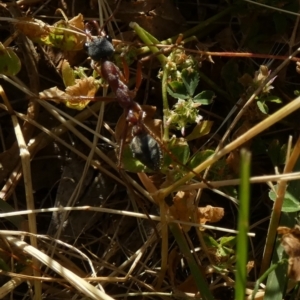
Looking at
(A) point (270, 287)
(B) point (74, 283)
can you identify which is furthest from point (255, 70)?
(B) point (74, 283)

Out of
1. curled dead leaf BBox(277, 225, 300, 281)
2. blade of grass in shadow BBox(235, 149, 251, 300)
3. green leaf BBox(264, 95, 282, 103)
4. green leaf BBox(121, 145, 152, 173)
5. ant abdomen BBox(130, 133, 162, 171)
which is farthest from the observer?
green leaf BBox(264, 95, 282, 103)

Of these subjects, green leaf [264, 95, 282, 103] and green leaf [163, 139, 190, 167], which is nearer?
green leaf [163, 139, 190, 167]

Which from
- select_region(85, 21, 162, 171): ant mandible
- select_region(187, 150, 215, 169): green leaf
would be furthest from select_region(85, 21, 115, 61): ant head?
select_region(187, 150, 215, 169): green leaf

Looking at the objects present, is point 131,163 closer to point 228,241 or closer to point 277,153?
point 228,241

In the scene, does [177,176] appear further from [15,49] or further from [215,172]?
[15,49]

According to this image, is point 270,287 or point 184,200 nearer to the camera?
point 270,287

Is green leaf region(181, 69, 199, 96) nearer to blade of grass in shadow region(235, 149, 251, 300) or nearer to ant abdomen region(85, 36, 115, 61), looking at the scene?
ant abdomen region(85, 36, 115, 61)
